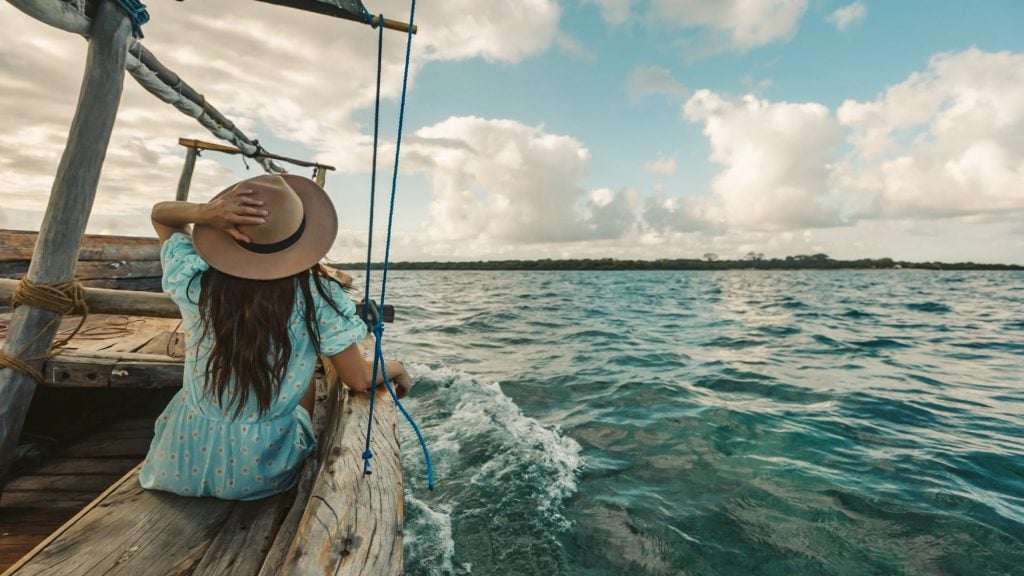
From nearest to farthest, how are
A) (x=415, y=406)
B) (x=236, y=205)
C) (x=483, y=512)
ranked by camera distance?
(x=236, y=205)
(x=483, y=512)
(x=415, y=406)

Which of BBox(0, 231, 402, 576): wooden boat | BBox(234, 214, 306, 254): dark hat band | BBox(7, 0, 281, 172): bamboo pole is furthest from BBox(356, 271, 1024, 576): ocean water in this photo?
BBox(7, 0, 281, 172): bamboo pole

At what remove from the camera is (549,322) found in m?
15.7

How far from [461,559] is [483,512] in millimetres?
579

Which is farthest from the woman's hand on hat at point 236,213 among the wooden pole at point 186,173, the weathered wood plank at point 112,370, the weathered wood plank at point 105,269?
the wooden pole at point 186,173

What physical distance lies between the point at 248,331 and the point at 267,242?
0.39 m

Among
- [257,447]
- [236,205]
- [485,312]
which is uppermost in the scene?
[236,205]

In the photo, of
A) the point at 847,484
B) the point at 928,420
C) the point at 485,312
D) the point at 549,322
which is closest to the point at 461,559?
the point at 847,484

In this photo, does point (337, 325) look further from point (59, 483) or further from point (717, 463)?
point (717, 463)

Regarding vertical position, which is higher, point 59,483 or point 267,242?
point 267,242

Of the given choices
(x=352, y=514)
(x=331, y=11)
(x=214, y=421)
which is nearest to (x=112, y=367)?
(x=214, y=421)

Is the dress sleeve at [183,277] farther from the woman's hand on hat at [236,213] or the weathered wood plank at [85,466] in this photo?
the weathered wood plank at [85,466]

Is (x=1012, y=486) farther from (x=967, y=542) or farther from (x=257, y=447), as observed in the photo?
(x=257, y=447)

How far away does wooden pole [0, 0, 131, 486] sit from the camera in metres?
2.79

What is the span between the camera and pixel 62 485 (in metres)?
2.91
